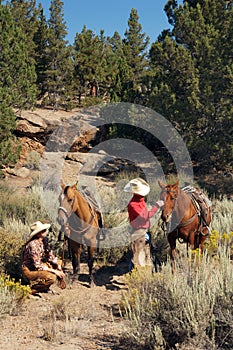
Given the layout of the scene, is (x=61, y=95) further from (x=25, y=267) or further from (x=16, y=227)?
(x=25, y=267)

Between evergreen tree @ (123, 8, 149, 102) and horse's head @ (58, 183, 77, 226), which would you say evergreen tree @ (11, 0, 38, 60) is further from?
horse's head @ (58, 183, 77, 226)

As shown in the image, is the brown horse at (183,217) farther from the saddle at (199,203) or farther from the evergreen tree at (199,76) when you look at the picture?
the evergreen tree at (199,76)

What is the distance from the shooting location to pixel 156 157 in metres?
18.3

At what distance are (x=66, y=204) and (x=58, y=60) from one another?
21414mm

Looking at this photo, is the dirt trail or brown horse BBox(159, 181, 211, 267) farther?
brown horse BBox(159, 181, 211, 267)

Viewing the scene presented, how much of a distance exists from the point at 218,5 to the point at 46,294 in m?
14.2

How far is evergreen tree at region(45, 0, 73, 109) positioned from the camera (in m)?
25.4

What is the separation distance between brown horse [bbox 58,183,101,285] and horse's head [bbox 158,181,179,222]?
4.43 feet

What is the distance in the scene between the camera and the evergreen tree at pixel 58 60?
25391 mm

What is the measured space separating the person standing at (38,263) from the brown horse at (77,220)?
0.39 m

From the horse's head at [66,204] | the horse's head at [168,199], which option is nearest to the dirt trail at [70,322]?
the horse's head at [66,204]

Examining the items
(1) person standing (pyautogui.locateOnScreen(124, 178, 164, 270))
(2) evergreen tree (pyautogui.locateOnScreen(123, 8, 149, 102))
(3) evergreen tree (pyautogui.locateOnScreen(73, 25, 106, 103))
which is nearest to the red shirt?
(1) person standing (pyautogui.locateOnScreen(124, 178, 164, 270))

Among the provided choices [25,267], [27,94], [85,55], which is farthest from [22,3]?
[25,267]

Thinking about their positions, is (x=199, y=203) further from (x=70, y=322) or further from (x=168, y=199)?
(x=70, y=322)
